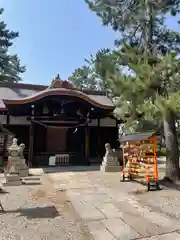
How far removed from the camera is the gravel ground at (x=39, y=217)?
356 centimetres

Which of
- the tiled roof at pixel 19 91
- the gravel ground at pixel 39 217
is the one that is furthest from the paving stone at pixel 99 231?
the tiled roof at pixel 19 91

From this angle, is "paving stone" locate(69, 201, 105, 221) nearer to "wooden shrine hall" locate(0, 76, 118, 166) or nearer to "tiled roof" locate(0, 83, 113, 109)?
"wooden shrine hall" locate(0, 76, 118, 166)

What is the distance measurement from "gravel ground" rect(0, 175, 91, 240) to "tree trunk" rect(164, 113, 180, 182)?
12.6 ft

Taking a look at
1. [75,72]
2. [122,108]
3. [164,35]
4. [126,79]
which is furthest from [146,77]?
[75,72]

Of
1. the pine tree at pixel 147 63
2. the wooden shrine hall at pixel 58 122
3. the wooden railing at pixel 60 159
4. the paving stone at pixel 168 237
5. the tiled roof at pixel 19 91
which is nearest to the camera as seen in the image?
the paving stone at pixel 168 237

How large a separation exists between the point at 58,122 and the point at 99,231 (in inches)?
332

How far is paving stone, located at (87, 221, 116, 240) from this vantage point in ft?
11.4

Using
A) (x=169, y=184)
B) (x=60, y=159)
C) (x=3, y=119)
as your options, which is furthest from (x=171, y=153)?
(x=3, y=119)

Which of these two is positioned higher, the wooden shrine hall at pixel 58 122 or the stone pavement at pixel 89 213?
the wooden shrine hall at pixel 58 122

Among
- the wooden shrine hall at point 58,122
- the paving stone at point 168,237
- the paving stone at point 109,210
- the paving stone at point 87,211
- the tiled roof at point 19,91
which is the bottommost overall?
the paving stone at point 168,237

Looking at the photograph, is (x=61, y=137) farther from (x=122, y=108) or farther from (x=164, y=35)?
(x=164, y=35)

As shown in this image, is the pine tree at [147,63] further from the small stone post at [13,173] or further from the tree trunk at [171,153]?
the small stone post at [13,173]

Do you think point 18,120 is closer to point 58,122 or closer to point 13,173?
point 58,122

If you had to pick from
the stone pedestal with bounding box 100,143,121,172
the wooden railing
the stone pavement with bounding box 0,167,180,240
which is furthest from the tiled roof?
the stone pavement with bounding box 0,167,180,240
